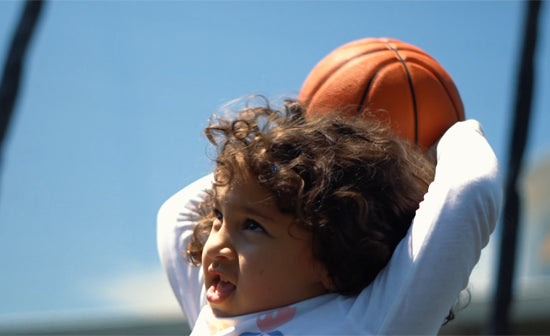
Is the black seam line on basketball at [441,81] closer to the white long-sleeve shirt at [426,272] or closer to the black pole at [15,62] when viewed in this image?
the white long-sleeve shirt at [426,272]

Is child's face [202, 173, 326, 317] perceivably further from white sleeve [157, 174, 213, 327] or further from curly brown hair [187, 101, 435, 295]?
white sleeve [157, 174, 213, 327]

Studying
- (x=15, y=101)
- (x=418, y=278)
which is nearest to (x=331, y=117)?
(x=418, y=278)

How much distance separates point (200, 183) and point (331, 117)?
0.46m

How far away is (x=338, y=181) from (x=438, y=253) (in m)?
0.23

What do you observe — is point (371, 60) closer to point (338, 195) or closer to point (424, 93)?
point (424, 93)

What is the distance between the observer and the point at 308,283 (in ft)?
4.37

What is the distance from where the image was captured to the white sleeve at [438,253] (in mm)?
1220

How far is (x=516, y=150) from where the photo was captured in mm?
5363

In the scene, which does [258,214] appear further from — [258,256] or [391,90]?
[391,90]

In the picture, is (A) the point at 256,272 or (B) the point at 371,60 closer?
(A) the point at 256,272

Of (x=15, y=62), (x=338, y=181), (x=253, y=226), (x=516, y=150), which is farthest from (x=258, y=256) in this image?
(x=516, y=150)

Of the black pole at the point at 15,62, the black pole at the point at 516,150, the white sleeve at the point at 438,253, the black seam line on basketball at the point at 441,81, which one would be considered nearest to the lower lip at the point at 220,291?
the white sleeve at the point at 438,253

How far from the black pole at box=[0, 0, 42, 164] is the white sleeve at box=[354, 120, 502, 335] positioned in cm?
389

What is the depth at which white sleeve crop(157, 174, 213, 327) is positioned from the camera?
5.37ft
